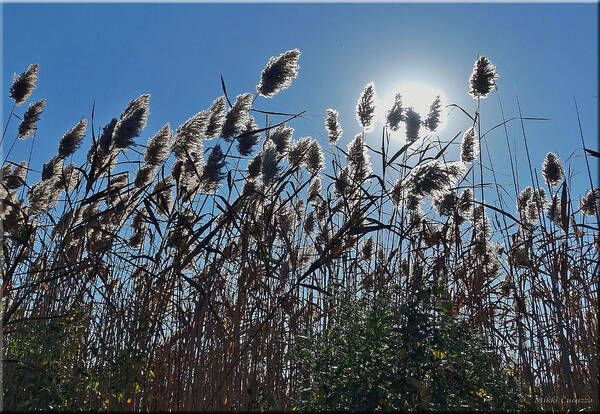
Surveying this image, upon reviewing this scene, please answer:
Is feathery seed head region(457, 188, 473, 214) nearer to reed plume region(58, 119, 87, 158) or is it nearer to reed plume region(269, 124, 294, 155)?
reed plume region(269, 124, 294, 155)

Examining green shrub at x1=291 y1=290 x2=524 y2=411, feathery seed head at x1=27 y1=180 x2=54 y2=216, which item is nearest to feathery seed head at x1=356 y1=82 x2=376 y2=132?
green shrub at x1=291 y1=290 x2=524 y2=411

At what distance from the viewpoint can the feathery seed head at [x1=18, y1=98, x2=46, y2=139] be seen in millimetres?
5195

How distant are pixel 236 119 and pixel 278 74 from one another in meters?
0.60

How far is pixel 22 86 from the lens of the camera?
5.32 metres

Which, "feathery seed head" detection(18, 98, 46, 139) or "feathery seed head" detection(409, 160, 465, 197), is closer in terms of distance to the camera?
"feathery seed head" detection(409, 160, 465, 197)

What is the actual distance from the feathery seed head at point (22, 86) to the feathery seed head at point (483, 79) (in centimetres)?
426

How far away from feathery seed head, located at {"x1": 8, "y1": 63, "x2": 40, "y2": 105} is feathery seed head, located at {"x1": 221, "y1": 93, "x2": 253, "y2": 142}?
2547 millimetres

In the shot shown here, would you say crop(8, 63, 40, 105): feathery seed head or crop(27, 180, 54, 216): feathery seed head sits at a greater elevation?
crop(8, 63, 40, 105): feathery seed head

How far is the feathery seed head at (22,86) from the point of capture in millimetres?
5305

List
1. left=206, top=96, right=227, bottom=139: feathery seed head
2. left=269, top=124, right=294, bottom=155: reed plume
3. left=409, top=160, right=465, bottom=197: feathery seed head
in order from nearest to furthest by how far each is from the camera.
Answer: left=409, top=160, right=465, bottom=197: feathery seed head
left=206, top=96, right=227, bottom=139: feathery seed head
left=269, top=124, right=294, bottom=155: reed plume

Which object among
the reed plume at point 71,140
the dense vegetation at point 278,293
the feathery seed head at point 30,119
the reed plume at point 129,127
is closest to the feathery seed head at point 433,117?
the dense vegetation at point 278,293

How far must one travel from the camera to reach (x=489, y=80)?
16.3 ft

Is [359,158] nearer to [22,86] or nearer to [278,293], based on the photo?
[278,293]

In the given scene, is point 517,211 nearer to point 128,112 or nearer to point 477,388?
point 477,388
